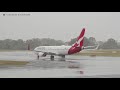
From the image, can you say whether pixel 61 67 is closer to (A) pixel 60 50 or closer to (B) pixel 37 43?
(B) pixel 37 43

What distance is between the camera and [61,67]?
16656 millimetres

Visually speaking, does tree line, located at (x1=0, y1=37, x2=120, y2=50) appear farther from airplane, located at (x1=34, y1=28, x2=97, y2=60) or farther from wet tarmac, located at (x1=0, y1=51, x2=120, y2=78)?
airplane, located at (x1=34, y1=28, x2=97, y2=60)

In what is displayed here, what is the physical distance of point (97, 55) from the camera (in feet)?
56.4

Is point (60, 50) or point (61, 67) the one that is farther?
point (60, 50)

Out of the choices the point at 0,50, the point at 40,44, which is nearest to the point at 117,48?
the point at 40,44

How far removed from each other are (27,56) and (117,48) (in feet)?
15.4

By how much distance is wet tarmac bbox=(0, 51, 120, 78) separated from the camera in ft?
50.2

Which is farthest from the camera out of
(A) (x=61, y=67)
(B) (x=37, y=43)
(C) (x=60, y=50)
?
(C) (x=60, y=50)

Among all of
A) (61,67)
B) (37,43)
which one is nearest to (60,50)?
(61,67)

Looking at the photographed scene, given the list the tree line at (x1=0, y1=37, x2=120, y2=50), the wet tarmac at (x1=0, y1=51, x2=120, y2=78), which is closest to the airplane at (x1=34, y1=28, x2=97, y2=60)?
the wet tarmac at (x1=0, y1=51, x2=120, y2=78)

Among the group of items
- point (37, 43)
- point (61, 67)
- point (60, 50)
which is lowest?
point (61, 67)

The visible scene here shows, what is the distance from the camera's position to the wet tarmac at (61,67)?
1529cm

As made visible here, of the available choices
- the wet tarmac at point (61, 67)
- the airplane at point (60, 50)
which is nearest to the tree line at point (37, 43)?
the wet tarmac at point (61, 67)

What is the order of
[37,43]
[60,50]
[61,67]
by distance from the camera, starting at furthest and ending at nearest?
[60,50], [61,67], [37,43]
